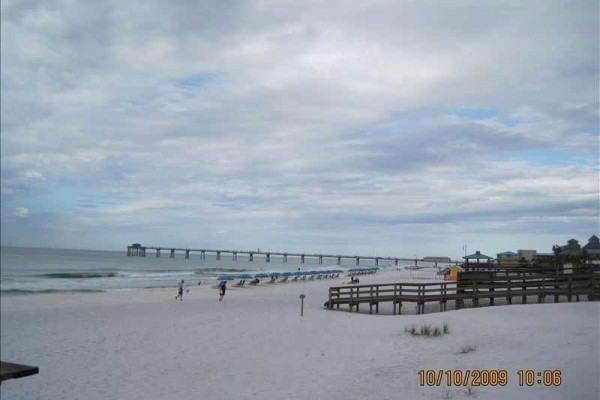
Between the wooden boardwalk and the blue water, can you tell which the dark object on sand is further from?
the blue water

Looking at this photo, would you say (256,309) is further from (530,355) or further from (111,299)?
(530,355)

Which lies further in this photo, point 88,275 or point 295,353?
point 88,275

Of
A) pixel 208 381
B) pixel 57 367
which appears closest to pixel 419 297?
pixel 208 381

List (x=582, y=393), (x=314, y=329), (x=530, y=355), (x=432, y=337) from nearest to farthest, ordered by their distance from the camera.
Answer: (x=582, y=393)
(x=530, y=355)
(x=432, y=337)
(x=314, y=329)

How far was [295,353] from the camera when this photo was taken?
36.3 ft

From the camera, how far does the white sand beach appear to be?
807 centimetres

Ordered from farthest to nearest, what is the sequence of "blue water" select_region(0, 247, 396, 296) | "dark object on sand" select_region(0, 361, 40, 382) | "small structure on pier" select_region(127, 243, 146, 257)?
"small structure on pier" select_region(127, 243, 146, 257), "blue water" select_region(0, 247, 396, 296), "dark object on sand" select_region(0, 361, 40, 382)

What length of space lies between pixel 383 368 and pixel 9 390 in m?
7.23

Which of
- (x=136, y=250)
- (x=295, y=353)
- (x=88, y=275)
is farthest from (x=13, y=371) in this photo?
(x=136, y=250)

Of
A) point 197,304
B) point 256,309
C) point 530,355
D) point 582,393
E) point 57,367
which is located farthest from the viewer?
point 197,304

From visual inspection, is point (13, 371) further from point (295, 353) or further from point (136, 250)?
point (136, 250)

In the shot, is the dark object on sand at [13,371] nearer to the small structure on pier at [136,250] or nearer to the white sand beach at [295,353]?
the white sand beach at [295,353]

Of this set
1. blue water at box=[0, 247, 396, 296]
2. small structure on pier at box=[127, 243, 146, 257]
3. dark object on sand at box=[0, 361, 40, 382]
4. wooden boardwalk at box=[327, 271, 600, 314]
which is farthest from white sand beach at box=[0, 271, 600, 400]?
small structure on pier at box=[127, 243, 146, 257]

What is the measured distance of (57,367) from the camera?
10617mm
